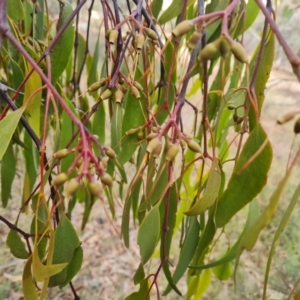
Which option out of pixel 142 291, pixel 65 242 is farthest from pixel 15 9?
pixel 142 291

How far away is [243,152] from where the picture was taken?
41cm

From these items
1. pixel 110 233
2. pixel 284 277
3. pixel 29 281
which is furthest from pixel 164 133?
pixel 110 233

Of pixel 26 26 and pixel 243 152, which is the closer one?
pixel 243 152

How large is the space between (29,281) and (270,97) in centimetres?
A: 291

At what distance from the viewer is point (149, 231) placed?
1.51ft

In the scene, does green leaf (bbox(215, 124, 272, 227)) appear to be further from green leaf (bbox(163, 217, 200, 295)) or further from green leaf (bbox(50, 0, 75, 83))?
green leaf (bbox(50, 0, 75, 83))

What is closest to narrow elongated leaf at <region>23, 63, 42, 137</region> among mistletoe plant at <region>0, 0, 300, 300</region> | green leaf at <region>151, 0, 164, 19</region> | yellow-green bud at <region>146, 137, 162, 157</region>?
mistletoe plant at <region>0, 0, 300, 300</region>

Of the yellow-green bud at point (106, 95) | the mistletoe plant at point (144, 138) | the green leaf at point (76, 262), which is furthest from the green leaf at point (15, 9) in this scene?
the green leaf at point (76, 262)

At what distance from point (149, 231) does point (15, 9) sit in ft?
1.13

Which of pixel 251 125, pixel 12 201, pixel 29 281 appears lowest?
pixel 12 201

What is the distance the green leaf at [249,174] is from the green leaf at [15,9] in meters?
0.35

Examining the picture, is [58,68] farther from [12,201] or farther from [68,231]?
[12,201]

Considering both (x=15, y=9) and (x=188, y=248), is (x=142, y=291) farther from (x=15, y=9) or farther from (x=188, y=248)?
(x=15, y=9)

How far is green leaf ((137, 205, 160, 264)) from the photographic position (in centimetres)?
45
